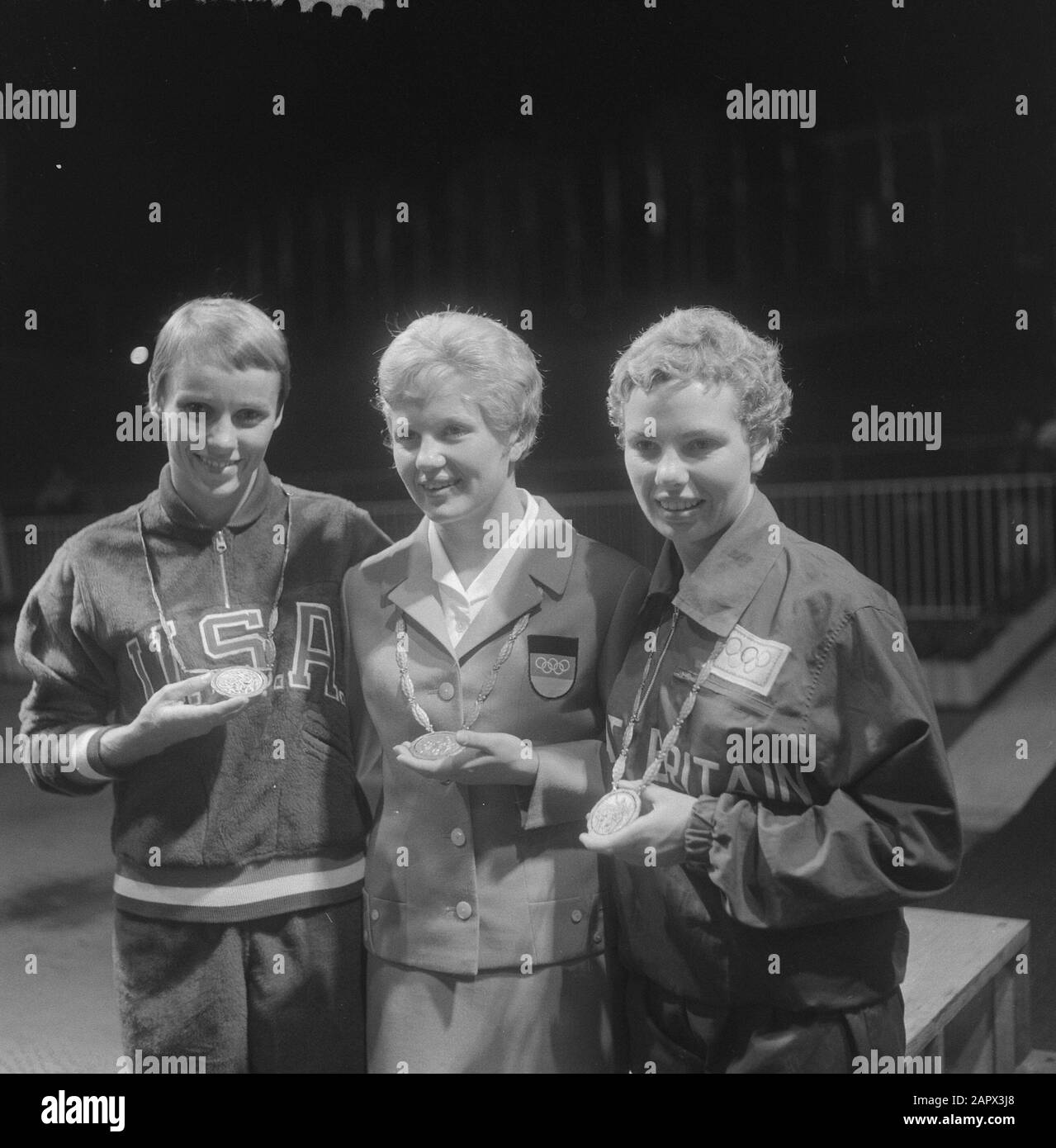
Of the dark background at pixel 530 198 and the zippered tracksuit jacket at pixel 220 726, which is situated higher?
the dark background at pixel 530 198

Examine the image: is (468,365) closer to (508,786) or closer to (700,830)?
(508,786)

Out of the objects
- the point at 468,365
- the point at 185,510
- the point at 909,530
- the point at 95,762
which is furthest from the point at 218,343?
the point at 909,530

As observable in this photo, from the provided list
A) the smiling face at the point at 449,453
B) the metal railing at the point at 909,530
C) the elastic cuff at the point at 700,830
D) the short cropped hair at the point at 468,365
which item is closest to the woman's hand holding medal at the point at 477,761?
the elastic cuff at the point at 700,830

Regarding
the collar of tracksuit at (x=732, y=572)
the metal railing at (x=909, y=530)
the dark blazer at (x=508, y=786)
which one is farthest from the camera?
the metal railing at (x=909, y=530)

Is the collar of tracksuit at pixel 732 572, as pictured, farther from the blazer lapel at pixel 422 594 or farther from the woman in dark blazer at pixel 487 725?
the blazer lapel at pixel 422 594

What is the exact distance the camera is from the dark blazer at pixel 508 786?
185 centimetres

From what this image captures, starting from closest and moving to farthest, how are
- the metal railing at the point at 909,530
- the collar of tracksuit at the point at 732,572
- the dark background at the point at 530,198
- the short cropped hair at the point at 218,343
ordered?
the collar of tracksuit at the point at 732,572 < the short cropped hair at the point at 218,343 < the dark background at the point at 530,198 < the metal railing at the point at 909,530

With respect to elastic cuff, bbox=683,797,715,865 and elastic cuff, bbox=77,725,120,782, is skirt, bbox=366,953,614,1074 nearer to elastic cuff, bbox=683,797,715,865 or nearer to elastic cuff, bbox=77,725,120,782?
elastic cuff, bbox=683,797,715,865

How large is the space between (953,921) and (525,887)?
47.5 inches

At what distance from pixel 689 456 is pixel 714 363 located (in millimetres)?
143

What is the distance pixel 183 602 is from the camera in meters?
2.00

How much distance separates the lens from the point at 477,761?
1.75 meters

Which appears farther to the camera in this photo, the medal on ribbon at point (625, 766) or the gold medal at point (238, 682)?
the gold medal at point (238, 682)

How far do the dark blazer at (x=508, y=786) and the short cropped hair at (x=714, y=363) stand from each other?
0.33m
